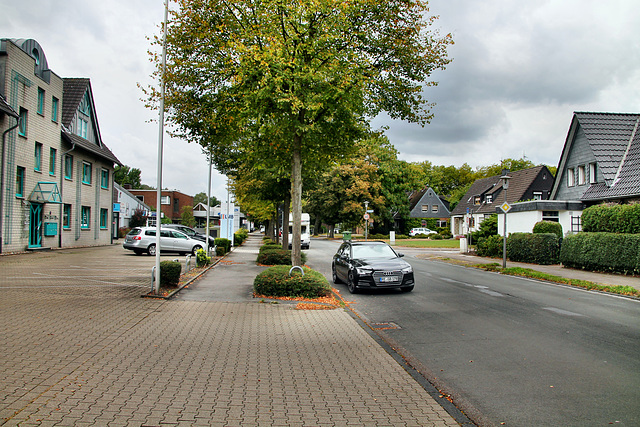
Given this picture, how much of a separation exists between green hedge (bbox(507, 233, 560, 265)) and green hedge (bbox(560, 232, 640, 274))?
174cm

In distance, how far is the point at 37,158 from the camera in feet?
84.8

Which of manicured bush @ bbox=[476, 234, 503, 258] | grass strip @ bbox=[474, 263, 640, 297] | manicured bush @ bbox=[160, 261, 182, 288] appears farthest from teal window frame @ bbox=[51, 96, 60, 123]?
manicured bush @ bbox=[476, 234, 503, 258]

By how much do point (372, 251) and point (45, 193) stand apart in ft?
66.6

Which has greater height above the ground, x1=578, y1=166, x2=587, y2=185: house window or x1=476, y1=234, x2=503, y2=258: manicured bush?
x1=578, y1=166, x2=587, y2=185: house window

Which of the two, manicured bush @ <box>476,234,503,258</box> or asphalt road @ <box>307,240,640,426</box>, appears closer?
asphalt road @ <box>307,240,640,426</box>

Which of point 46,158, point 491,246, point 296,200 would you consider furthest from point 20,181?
point 491,246

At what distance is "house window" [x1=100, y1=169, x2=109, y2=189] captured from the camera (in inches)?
1385

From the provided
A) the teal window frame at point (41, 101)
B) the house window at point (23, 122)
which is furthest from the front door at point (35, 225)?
the teal window frame at point (41, 101)

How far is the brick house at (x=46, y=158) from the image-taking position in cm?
2269

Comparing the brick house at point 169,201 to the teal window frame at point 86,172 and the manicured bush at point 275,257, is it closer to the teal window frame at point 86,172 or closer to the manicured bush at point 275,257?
the teal window frame at point 86,172

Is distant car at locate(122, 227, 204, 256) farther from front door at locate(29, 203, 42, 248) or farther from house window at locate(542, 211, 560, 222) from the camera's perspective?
house window at locate(542, 211, 560, 222)

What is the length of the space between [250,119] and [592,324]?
9.64 metres

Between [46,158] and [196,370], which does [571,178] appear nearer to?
[196,370]

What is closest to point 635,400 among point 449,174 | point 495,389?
point 495,389
